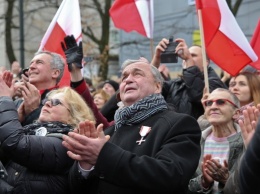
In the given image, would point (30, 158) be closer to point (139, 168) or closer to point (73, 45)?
point (139, 168)

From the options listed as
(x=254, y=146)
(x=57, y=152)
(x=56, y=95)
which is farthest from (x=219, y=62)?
(x=254, y=146)

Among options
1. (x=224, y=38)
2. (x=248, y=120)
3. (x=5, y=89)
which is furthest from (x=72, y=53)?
(x=248, y=120)

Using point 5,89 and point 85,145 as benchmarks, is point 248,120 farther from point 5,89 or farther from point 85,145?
point 5,89

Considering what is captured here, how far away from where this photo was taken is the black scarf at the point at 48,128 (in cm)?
424

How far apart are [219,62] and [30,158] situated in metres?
3.06

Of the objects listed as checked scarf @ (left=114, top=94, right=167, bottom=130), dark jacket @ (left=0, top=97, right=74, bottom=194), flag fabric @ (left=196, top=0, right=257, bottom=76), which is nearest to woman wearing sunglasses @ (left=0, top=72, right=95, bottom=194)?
dark jacket @ (left=0, top=97, right=74, bottom=194)

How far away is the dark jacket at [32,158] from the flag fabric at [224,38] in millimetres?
2772

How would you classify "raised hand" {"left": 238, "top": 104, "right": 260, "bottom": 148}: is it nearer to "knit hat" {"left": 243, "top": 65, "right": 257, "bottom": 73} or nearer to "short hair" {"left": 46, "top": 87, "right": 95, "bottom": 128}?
"short hair" {"left": 46, "top": 87, "right": 95, "bottom": 128}

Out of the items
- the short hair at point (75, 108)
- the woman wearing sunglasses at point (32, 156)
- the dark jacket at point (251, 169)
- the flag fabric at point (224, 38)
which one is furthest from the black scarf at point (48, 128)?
the flag fabric at point (224, 38)

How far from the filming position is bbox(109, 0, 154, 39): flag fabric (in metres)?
7.42

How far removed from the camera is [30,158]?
13.0 feet

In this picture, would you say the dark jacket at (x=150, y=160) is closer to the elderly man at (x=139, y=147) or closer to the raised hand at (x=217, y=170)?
the elderly man at (x=139, y=147)

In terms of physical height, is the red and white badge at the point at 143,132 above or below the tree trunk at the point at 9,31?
above

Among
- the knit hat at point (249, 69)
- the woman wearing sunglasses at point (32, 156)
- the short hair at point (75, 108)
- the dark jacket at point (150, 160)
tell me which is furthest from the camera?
the knit hat at point (249, 69)
